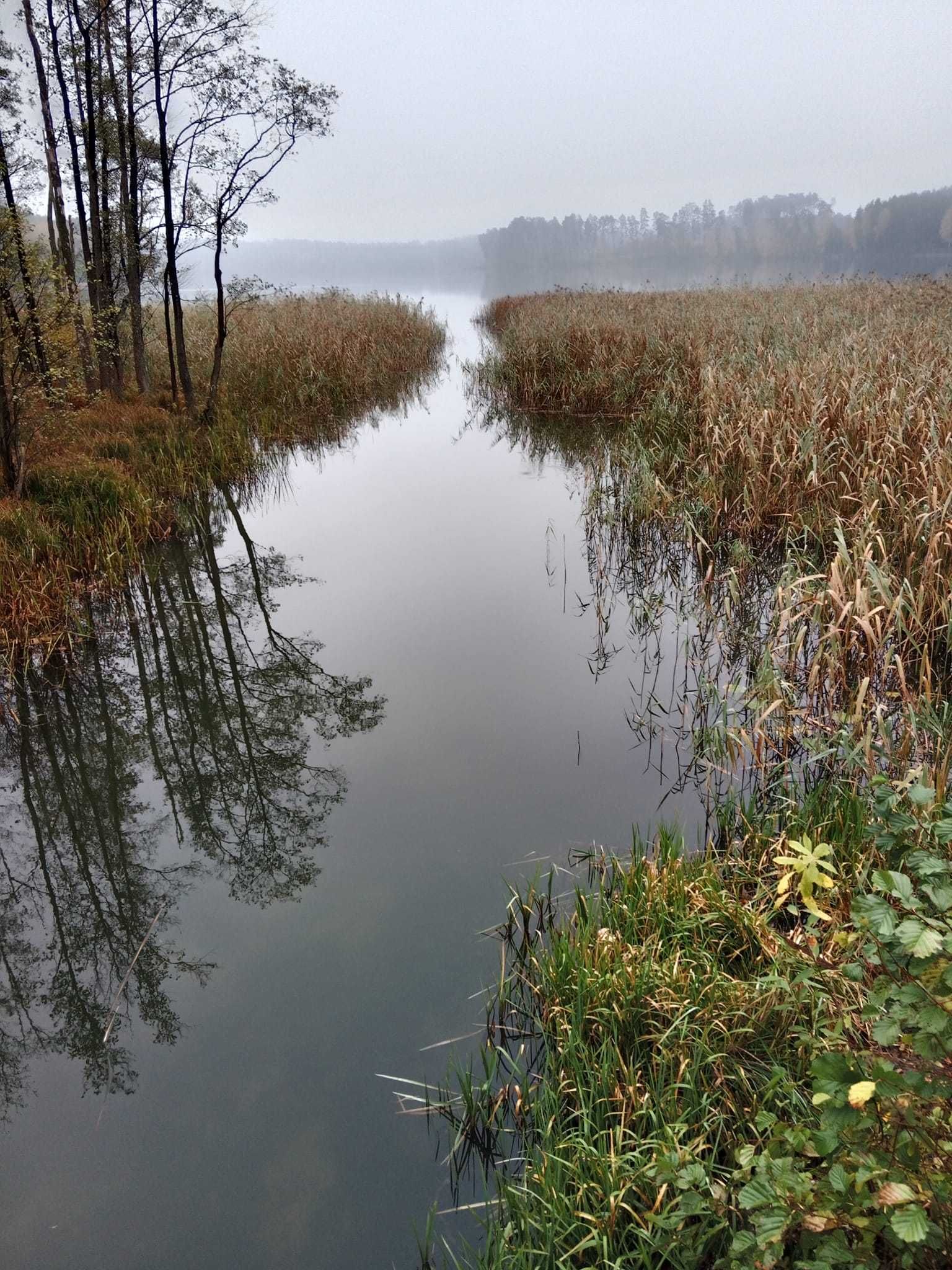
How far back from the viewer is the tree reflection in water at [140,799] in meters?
2.66

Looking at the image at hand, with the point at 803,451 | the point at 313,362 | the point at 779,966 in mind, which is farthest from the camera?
the point at 313,362

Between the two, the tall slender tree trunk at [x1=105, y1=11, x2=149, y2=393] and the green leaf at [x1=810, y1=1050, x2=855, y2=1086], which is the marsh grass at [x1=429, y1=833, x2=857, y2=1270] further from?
the tall slender tree trunk at [x1=105, y1=11, x2=149, y2=393]

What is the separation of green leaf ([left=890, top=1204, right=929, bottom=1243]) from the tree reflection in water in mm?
2226

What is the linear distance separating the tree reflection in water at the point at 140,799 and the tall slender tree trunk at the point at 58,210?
14.8 feet

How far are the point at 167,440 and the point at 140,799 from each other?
249 inches

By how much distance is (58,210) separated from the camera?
31.5 feet

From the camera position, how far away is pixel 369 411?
1297 centimetres

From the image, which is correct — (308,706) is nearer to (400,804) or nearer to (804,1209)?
(400,804)

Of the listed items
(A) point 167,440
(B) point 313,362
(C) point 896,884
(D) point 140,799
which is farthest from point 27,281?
(C) point 896,884

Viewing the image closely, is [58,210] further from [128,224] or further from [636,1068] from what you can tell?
[636,1068]


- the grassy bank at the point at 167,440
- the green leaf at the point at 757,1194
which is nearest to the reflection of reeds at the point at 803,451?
the green leaf at the point at 757,1194

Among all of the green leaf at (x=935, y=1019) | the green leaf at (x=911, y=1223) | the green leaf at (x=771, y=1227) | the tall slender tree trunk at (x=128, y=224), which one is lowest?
the green leaf at (x=771, y=1227)

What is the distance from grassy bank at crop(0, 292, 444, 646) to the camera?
5648 mm

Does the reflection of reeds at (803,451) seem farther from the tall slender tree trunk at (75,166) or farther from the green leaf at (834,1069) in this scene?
the tall slender tree trunk at (75,166)
